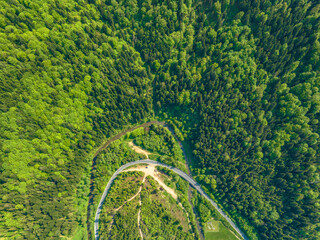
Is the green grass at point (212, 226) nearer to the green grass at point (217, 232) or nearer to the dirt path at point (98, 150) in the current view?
the green grass at point (217, 232)

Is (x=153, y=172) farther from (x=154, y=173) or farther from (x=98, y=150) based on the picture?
(x=98, y=150)

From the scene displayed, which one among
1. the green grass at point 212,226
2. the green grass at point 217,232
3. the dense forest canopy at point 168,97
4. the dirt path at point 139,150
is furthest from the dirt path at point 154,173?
the green grass at point 217,232

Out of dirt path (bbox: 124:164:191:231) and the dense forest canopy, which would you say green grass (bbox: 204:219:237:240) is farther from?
dirt path (bbox: 124:164:191:231)

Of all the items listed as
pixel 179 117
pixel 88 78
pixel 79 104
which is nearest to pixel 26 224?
pixel 79 104

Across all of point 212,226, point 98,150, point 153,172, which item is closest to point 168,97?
point 153,172

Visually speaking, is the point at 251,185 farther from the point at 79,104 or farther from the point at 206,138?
the point at 79,104

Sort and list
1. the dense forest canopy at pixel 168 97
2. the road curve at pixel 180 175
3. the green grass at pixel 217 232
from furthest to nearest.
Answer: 1. the road curve at pixel 180 175
2. the green grass at pixel 217 232
3. the dense forest canopy at pixel 168 97
